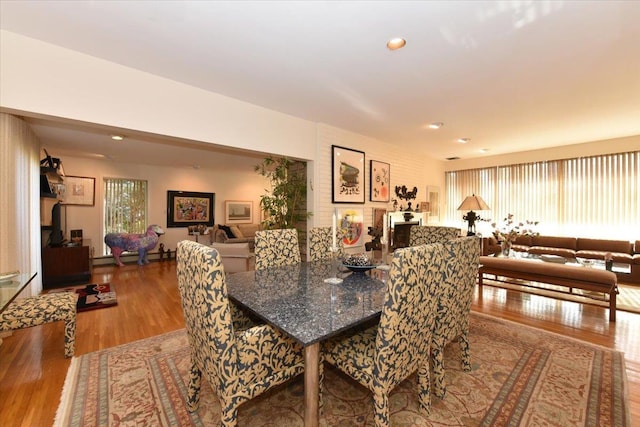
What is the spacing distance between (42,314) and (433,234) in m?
3.96

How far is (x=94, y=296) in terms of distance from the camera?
3.91 meters

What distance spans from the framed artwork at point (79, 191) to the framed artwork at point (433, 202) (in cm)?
781

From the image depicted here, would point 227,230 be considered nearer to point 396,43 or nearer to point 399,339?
point 396,43

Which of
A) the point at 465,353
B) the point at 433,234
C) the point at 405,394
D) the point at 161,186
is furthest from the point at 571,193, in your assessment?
the point at 161,186

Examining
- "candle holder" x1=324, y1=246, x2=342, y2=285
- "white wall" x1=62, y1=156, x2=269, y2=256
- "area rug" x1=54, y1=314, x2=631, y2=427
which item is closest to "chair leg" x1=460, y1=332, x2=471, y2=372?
"area rug" x1=54, y1=314, x2=631, y2=427

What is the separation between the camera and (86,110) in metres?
2.29

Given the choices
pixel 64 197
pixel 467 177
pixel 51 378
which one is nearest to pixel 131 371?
pixel 51 378

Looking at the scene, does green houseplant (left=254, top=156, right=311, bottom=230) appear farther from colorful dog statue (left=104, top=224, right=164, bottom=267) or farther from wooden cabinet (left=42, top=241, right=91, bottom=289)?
colorful dog statue (left=104, top=224, right=164, bottom=267)

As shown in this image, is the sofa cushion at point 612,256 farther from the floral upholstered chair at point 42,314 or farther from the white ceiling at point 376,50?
the floral upholstered chair at point 42,314

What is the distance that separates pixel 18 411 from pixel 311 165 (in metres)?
3.56

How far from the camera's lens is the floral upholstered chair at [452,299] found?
1.83m

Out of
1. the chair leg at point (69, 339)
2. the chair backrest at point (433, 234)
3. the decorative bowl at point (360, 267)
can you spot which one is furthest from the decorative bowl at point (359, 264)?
the chair leg at point (69, 339)

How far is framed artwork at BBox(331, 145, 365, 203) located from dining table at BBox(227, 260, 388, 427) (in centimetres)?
207

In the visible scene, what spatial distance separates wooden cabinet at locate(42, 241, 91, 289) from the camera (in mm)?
4383
